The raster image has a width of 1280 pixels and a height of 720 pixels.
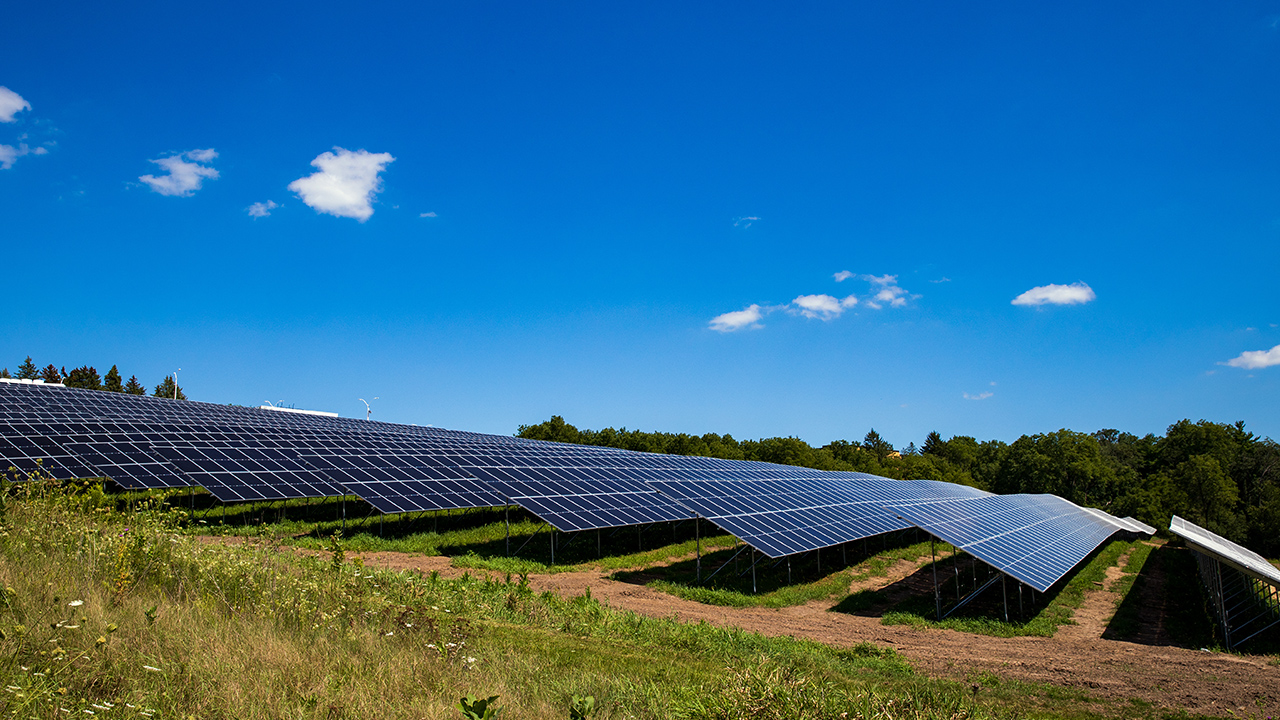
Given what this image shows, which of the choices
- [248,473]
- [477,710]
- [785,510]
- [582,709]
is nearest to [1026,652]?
[785,510]

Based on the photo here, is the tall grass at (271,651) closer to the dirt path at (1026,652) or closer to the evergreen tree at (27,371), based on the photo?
the dirt path at (1026,652)

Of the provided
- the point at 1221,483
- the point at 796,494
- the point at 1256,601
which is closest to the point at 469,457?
the point at 796,494

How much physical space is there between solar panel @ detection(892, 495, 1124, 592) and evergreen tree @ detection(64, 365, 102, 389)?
112 metres

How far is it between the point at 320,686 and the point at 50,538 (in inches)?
213

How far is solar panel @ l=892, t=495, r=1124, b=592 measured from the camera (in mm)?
20781

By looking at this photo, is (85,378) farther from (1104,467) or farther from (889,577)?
(1104,467)

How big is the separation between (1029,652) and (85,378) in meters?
119

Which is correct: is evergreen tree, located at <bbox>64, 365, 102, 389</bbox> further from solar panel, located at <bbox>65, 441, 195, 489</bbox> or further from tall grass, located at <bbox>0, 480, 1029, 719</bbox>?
tall grass, located at <bbox>0, 480, 1029, 719</bbox>

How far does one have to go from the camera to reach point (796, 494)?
112 ft

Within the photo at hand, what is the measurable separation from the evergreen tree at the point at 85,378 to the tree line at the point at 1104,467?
202 ft

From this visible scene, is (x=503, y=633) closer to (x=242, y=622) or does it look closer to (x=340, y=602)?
(x=340, y=602)

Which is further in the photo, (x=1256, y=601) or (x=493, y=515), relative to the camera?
(x=493, y=515)

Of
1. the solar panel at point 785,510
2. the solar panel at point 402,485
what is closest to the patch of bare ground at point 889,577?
the solar panel at point 785,510

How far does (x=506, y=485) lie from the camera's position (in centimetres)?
2820
